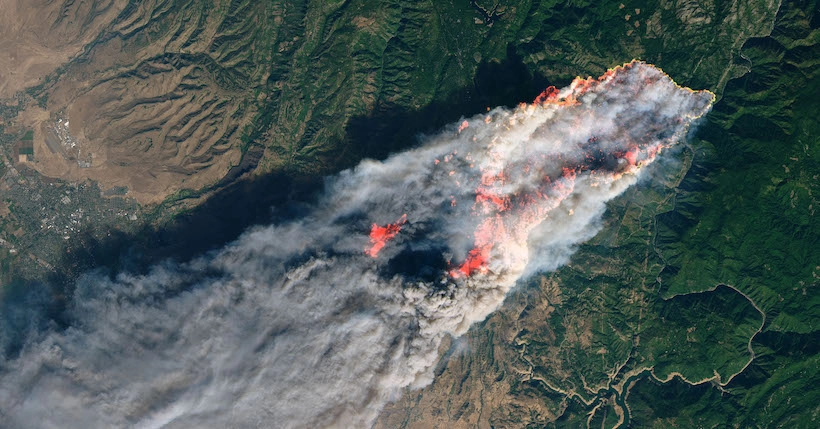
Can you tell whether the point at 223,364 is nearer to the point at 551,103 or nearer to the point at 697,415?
the point at 551,103

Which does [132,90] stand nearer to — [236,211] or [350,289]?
[236,211]

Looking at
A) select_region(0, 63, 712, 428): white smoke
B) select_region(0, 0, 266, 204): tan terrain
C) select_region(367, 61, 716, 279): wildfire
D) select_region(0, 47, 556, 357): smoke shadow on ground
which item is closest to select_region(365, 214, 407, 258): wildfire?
select_region(367, 61, 716, 279): wildfire

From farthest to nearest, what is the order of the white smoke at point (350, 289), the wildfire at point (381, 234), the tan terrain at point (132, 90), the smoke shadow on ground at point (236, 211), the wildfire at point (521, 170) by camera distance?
1. the tan terrain at point (132, 90)
2. the smoke shadow on ground at point (236, 211)
3. the wildfire at point (521, 170)
4. the wildfire at point (381, 234)
5. the white smoke at point (350, 289)

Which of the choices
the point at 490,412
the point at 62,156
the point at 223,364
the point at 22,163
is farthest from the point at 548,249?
the point at 22,163

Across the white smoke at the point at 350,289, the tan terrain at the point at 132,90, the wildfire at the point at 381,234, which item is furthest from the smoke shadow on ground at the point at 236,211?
the wildfire at the point at 381,234

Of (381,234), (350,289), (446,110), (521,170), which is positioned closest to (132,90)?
(381,234)

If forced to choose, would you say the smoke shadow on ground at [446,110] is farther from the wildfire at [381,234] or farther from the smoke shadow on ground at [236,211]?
the wildfire at [381,234]

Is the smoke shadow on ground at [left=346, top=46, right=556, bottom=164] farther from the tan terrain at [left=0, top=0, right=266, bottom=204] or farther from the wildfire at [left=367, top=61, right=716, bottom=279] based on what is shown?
the tan terrain at [left=0, top=0, right=266, bottom=204]
